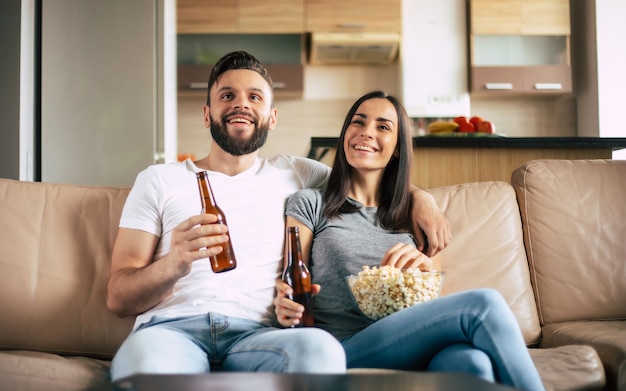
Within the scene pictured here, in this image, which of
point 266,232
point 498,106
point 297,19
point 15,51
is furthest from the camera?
point 498,106

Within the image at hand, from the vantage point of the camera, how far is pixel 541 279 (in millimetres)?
2176

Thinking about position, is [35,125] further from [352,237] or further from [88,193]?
[352,237]

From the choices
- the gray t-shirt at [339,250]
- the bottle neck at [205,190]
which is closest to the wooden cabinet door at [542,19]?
the gray t-shirt at [339,250]

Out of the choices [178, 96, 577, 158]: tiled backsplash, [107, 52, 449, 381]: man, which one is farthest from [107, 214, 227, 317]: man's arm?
[178, 96, 577, 158]: tiled backsplash

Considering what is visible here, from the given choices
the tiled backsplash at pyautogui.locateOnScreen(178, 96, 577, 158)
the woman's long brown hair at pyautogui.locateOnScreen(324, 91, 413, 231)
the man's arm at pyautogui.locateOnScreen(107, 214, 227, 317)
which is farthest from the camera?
the tiled backsplash at pyautogui.locateOnScreen(178, 96, 577, 158)

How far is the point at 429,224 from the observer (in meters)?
1.99

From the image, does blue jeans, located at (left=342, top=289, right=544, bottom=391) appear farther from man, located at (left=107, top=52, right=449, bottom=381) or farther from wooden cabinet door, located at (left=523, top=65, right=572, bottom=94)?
wooden cabinet door, located at (left=523, top=65, right=572, bottom=94)

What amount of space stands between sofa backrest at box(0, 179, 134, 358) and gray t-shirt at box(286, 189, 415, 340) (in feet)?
1.82

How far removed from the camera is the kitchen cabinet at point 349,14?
564 cm

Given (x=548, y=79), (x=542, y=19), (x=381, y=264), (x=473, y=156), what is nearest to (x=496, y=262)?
(x=381, y=264)

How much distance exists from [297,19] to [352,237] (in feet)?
13.1

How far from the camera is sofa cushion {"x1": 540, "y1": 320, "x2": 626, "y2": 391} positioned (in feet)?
5.74

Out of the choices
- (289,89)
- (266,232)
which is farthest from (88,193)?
(289,89)

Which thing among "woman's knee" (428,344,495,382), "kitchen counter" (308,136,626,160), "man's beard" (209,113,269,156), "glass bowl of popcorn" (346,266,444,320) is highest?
"kitchen counter" (308,136,626,160)
